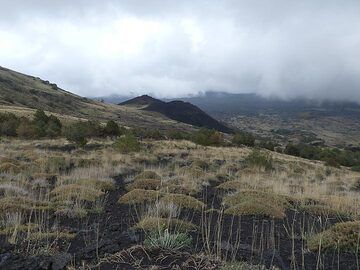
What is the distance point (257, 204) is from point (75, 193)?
17.0 feet

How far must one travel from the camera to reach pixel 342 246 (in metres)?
8.23

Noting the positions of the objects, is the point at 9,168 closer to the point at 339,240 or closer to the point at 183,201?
the point at 183,201

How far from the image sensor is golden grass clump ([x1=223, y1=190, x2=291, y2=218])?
1134 cm

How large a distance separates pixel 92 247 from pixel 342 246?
4.40 m

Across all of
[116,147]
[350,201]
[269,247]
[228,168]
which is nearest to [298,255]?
[269,247]

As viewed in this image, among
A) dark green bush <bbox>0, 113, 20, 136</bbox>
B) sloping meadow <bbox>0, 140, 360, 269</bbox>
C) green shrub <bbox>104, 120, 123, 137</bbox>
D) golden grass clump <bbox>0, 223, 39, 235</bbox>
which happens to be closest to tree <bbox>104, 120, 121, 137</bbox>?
green shrub <bbox>104, 120, 123, 137</bbox>

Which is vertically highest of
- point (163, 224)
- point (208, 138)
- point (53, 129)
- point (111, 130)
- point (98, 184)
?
point (163, 224)

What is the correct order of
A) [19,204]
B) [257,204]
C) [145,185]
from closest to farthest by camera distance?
[19,204], [257,204], [145,185]

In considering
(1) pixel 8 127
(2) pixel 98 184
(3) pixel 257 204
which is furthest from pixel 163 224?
(1) pixel 8 127


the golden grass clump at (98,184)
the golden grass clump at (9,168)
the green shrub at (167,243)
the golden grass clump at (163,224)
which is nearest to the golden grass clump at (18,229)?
the golden grass clump at (163,224)

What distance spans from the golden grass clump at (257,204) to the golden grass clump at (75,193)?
384 centimetres

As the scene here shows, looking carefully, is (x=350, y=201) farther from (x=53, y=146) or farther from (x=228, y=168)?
(x=53, y=146)

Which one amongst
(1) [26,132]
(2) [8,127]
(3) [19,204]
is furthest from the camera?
(2) [8,127]

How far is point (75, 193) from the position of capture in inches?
517
